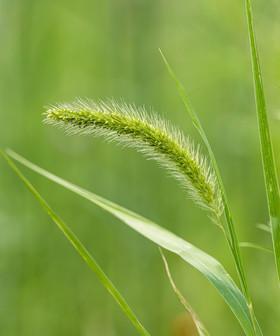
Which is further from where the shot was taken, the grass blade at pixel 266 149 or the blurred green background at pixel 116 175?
the blurred green background at pixel 116 175

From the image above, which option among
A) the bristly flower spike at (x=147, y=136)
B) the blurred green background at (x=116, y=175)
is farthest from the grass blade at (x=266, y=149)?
the blurred green background at (x=116, y=175)

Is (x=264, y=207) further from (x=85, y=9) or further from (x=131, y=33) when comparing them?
(x=85, y=9)

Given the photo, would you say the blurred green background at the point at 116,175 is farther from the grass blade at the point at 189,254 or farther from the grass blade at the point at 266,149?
the grass blade at the point at 266,149

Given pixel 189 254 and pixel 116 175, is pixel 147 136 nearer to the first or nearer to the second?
pixel 189 254

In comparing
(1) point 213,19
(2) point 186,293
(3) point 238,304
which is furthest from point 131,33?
(3) point 238,304

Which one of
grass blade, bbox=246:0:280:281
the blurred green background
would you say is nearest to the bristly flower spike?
grass blade, bbox=246:0:280:281

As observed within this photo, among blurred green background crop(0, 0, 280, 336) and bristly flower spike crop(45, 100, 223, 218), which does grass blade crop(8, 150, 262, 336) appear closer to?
bristly flower spike crop(45, 100, 223, 218)

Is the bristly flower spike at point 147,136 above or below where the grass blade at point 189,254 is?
above
